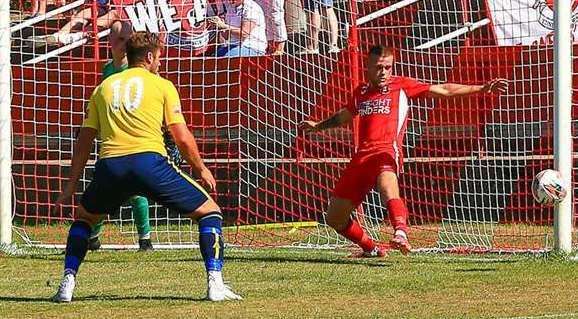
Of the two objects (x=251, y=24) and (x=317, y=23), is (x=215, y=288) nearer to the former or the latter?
(x=317, y=23)

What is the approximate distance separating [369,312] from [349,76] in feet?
24.2

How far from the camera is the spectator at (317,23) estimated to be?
54.3 ft

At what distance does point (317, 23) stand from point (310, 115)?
1.09 m

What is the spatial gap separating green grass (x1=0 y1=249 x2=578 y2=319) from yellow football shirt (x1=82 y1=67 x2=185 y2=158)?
42.4 inches

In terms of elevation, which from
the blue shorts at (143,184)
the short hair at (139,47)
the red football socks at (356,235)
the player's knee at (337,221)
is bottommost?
the red football socks at (356,235)

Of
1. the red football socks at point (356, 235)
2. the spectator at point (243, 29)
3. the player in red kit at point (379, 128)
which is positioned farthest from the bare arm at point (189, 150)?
the spectator at point (243, 29)

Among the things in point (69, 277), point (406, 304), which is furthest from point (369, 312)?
point (69, 277)

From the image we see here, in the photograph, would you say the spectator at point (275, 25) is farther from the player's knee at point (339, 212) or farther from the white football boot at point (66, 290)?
the white football boot at point (66, 290)

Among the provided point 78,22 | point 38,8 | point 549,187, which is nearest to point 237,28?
point 78,22

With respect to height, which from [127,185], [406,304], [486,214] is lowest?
[486,214]

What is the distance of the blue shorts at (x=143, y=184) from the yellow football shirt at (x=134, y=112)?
0.23 feet

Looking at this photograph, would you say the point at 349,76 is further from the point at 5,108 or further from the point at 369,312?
the point at 369,312

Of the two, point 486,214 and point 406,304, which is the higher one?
point 406,304

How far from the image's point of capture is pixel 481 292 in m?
10.5
